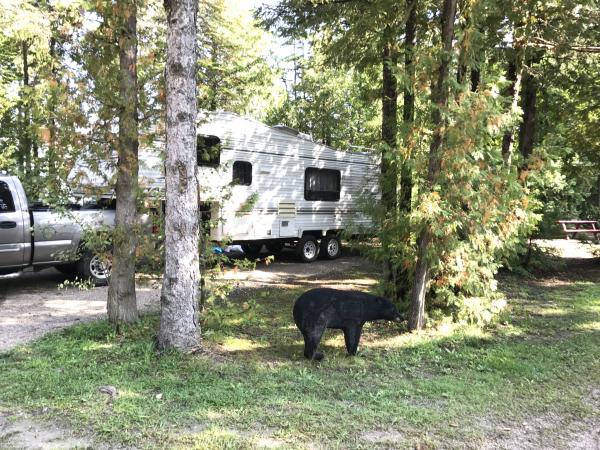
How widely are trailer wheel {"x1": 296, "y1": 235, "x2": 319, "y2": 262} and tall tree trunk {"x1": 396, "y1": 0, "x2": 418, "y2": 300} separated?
596cm

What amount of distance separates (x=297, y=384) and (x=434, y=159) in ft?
10.1

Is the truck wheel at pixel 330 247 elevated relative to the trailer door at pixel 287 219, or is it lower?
lower

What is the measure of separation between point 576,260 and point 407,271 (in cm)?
900

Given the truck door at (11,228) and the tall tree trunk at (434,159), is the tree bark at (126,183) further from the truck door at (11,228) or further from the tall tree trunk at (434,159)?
the tall tree trunk at (434,159)

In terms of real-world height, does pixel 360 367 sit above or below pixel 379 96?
below

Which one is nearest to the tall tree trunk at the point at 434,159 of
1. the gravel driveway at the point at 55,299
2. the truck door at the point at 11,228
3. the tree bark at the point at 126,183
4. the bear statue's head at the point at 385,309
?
the bear statue's head at the point at 385,309

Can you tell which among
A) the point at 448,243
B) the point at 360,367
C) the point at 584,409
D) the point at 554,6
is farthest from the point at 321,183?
the point at 584,409

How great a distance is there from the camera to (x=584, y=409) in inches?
159

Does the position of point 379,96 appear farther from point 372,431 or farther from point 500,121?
point 372,431

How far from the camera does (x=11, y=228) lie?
7891 millimetres

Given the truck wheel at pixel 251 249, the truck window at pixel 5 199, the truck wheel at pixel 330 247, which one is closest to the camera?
the truck window at pixel 5 199

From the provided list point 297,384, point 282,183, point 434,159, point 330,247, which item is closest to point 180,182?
point 297,384

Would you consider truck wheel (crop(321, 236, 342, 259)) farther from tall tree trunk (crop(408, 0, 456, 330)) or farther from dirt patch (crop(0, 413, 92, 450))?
dirt patch (crop(0, 413, 92, 450))

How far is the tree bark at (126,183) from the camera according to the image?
546 centimetres
